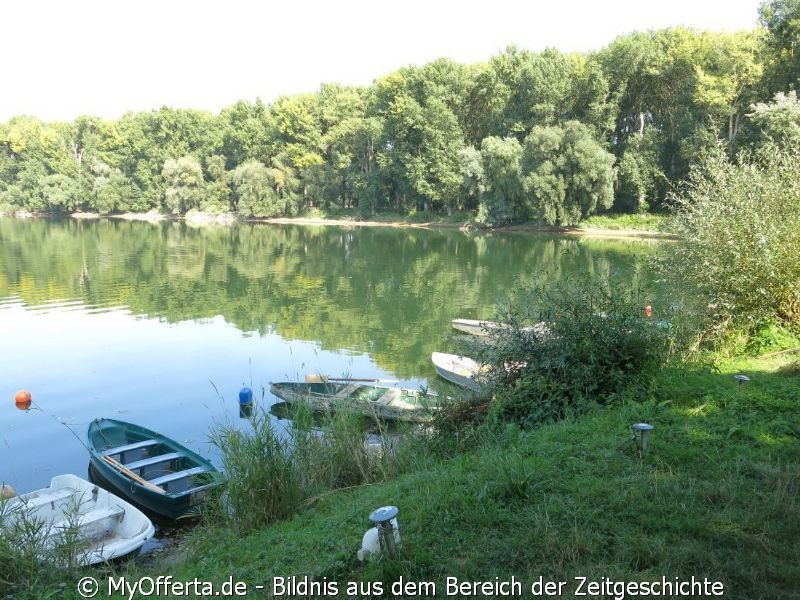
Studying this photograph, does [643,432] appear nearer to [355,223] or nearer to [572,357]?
[572,357]

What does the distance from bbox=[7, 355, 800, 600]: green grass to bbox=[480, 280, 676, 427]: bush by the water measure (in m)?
0.52

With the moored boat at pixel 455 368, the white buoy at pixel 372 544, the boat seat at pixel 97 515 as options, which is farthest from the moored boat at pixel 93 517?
the moored boat at pixel 455 368

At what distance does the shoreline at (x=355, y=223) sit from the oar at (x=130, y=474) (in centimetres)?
3244

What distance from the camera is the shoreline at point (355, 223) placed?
157ft

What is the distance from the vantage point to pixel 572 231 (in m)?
49.8

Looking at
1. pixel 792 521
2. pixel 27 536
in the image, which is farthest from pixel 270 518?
pixel 792 521

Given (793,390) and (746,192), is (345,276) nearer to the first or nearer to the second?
(746,192)

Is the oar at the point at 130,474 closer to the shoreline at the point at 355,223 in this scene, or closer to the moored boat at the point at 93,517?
the moored boat at the point at 93,517

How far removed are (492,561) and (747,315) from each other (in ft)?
26.2

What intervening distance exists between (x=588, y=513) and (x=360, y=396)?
324 inches

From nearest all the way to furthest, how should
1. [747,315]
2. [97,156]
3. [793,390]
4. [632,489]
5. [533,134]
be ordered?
[632,489]
[793,390]
[747,315]
[533,134]
[97,156]

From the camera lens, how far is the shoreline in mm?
47719

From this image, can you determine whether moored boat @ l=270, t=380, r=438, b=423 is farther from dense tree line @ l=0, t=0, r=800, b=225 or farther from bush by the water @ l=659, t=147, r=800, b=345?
dense tree line @ l=0, t=0, r=800, b=225

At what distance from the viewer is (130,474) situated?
8930 mm
